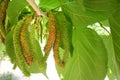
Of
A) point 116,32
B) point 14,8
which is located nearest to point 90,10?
point 116,32

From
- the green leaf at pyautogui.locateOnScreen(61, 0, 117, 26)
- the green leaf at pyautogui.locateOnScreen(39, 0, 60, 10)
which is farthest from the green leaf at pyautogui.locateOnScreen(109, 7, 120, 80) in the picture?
the green leaf at pyautogui.locateOnScreen(39, 0, 60, 10)

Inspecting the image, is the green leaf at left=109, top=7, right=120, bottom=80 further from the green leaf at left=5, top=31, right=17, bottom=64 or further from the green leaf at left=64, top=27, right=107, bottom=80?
the green leaf at left=5, top=31, right=17, bottom=64

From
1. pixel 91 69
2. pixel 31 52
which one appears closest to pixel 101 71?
pixel 91 69

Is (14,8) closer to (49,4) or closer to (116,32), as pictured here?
(49,4)

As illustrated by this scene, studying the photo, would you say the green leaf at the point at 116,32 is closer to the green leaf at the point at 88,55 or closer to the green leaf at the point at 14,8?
the green leaf at the point at 88,55

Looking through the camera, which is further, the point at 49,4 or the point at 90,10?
the point at 49,4

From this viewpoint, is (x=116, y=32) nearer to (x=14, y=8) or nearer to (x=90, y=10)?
(x=90, y=10)
